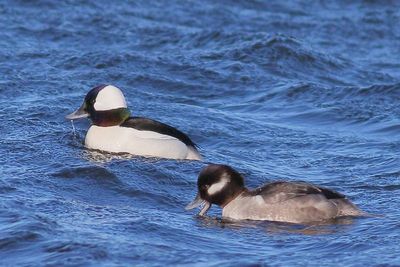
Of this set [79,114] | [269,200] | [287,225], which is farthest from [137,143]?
[287,225]

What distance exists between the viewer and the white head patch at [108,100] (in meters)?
14.8

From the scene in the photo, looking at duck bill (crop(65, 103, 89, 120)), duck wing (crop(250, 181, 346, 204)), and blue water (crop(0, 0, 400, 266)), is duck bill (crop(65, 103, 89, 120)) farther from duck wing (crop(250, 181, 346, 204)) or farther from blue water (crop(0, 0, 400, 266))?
duck wing (crop(250, 181, 346, 204))

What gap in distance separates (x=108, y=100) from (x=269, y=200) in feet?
13.1

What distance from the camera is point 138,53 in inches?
802

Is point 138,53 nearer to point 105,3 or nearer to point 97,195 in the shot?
point 105,3

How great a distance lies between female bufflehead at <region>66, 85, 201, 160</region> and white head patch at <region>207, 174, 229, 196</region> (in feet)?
8.63

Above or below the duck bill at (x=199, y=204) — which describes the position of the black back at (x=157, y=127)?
above

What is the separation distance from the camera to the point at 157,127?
1432cm

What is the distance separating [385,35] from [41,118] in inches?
402

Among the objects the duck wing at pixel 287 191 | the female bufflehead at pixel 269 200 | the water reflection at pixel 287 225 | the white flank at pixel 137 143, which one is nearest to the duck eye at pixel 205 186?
the female bufflehead at pixel 269 200

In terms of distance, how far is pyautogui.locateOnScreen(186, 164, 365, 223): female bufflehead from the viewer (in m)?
11.4

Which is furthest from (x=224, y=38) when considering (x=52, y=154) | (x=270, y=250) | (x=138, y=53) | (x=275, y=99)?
(x=270, y=250)

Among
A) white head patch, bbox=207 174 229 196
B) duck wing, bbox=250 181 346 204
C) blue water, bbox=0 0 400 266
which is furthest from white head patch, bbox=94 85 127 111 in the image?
duck wing, bbox=250 181 346 204

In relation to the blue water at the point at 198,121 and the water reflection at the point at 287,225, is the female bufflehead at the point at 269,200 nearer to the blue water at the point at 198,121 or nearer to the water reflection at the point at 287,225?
the water reflection at the point at 287,225
